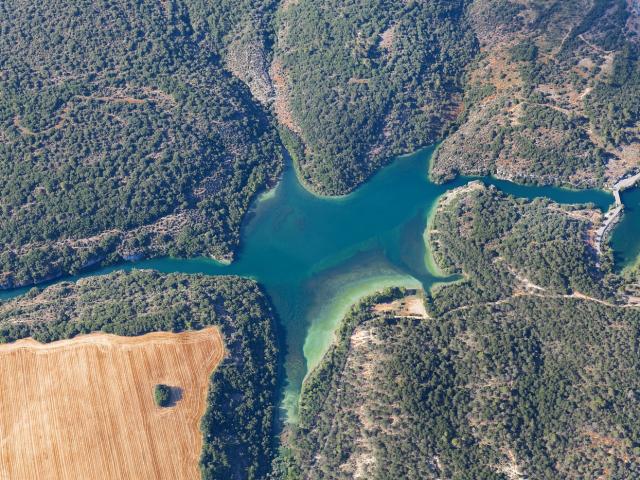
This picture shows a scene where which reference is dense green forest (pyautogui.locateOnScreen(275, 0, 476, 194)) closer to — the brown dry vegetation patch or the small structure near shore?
the brown dry vegetation patch

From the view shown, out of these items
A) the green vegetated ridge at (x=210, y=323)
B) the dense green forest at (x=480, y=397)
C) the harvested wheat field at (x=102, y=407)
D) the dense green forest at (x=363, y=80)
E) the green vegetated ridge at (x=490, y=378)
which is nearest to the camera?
the dense green forest at (x=480, y=397)

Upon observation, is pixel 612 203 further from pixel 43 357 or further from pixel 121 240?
pixel 43 357

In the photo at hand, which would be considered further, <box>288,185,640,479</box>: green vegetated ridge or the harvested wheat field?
the harvested wheat field

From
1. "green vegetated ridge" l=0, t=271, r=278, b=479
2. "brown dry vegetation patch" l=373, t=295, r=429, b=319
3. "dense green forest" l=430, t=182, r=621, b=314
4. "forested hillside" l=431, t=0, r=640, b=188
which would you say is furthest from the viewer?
"forested hillside" l=431, t=0, r=640, b=188

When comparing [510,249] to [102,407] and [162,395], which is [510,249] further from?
[102,407]

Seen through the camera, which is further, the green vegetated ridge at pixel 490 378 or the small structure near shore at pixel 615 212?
the small structure near shore at pixel 615 212

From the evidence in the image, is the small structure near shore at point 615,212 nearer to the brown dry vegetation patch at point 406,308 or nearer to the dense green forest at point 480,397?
the dense green forest at point 480,397

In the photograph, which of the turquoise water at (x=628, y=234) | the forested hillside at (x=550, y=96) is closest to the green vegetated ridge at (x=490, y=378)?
the turquoise water at (x=628, y=234)

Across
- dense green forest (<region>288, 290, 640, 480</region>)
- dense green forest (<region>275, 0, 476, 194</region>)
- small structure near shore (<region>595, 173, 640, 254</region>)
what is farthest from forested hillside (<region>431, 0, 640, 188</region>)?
dense green forest (<region>288, 290, 640, 480</region>)
